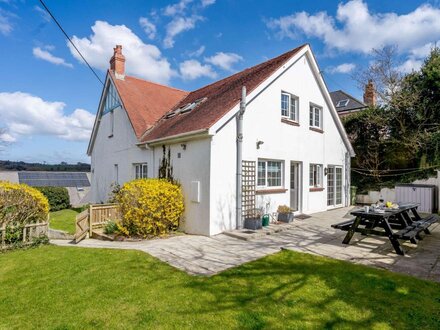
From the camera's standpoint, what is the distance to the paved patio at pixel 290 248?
6102mm

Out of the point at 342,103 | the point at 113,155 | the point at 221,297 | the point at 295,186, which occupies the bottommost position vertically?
the point at 221,297

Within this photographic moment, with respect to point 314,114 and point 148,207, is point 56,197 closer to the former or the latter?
point 148,207

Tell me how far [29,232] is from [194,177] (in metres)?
5.81

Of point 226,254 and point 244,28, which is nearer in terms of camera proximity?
point 226,254

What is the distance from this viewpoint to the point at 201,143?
9.49 meters

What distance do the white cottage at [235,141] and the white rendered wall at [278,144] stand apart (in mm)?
40

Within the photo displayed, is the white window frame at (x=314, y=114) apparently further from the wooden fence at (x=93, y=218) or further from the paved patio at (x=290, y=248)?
the wooden fence at (x=93, y=218)

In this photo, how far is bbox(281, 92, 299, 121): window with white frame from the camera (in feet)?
40.4

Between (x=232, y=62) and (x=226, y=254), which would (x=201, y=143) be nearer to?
(x=226, y=254)

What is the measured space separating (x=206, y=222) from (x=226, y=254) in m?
2.28

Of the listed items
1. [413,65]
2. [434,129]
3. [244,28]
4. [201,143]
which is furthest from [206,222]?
[413,65]

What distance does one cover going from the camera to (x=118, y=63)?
55.8 ft

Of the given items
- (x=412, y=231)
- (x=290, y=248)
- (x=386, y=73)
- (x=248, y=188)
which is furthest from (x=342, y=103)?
(x=290, y=248)

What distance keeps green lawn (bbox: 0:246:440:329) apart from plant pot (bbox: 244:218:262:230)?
3133 mm
